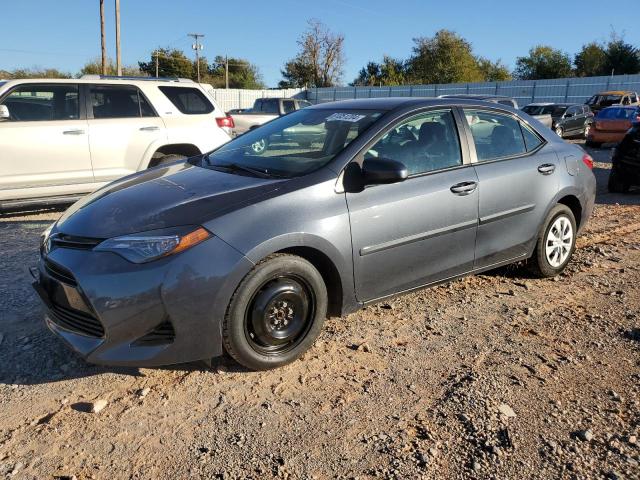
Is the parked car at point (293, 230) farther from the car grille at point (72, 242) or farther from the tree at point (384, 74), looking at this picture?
the tree at point (384, 74)

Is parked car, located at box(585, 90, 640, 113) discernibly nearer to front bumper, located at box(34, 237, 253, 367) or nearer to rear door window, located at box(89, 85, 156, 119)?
rear door window, located at box(89, 85, 156, 119)

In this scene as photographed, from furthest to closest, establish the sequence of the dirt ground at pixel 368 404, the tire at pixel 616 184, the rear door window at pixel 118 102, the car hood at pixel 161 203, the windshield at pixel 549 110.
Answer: the windshield at pixel 549 110 < the tire at pixel 616 184 < the rear door window at pixel 118 102 < the car hood at pixel 161 203 < the dirt ground at pixel 368 404

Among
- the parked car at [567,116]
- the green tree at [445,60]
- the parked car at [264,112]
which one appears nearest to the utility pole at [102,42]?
the parked car at [264,112]

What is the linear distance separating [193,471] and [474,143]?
3126 millimetres

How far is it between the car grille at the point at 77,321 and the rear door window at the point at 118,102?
4.77m

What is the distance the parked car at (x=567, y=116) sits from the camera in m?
21.6

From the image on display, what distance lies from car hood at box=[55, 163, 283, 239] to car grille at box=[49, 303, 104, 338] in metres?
0.44

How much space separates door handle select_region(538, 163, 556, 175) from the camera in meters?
4.68

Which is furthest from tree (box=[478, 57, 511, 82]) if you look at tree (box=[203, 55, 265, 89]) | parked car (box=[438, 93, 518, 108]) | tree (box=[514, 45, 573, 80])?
parked car (box=[438, 93, 518, 108])

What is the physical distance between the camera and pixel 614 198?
9.56m

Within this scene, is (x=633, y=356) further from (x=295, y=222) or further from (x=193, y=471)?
(x=193, y=471)

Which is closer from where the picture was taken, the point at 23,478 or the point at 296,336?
the point at 23,478

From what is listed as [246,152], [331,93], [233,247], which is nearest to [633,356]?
[233,247]

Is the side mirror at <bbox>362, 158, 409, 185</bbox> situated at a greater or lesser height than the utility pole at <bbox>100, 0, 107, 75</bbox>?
lesser
